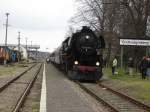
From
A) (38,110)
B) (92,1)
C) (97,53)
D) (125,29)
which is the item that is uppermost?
(92,1)

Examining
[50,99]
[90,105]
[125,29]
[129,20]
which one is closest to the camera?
[90,105]

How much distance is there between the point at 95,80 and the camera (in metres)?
32.8

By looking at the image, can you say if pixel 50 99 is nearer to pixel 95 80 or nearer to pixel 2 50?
pixel 95 80

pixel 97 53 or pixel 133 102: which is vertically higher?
pixel 97 53

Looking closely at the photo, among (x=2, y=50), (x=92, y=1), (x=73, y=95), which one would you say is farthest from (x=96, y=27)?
(x=73, y=95)

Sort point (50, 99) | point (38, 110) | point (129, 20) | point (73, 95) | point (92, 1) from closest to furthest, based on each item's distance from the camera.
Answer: point (38, 110) → point (50, 99) → point (73, 95) → point (129, 20) → point (92, 1)

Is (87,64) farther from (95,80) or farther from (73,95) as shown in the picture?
(73,95)

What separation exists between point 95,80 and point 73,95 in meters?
11.3

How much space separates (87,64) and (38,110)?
17.3 metres

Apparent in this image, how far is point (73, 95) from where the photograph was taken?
21547 mm

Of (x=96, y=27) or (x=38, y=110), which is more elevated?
(x=96, y=27)

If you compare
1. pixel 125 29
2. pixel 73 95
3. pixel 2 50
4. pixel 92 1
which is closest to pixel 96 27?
pixel 92 1

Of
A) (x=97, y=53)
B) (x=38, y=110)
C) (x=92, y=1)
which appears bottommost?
(x=38, y=110)

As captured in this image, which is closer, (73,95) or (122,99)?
(122,99)
